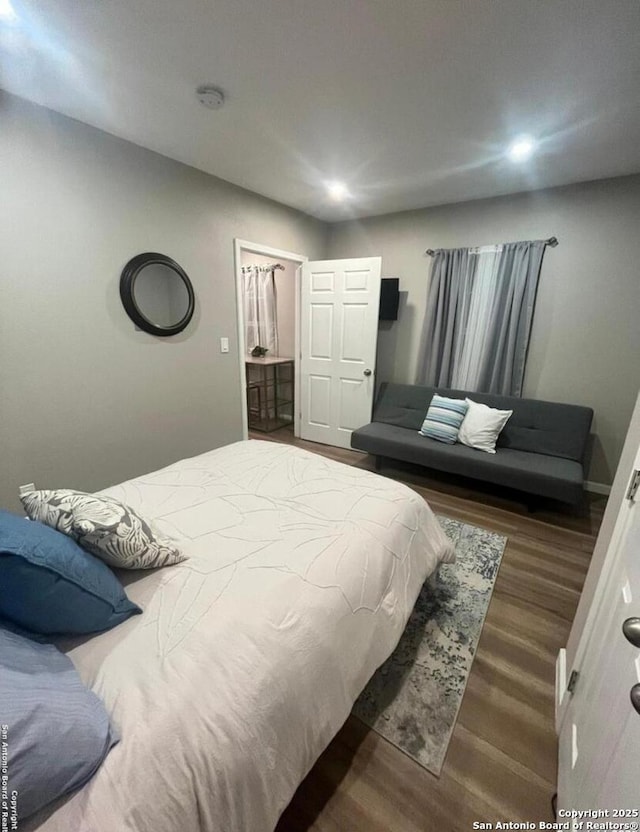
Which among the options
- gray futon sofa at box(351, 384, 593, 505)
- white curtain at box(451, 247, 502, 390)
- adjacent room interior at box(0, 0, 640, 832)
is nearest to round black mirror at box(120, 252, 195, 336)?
adjacent room interior at box(0, 0, 640, 832)

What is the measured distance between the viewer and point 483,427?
9.42 ft

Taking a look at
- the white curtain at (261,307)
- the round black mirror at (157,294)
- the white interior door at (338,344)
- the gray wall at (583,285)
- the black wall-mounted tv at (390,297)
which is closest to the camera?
the round black mirror at (157,294)

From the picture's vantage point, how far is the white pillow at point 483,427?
112 inches

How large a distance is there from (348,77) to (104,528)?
213 cm

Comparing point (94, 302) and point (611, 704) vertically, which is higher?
point (94, 302)

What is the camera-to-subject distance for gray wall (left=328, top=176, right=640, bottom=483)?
2.64 metres

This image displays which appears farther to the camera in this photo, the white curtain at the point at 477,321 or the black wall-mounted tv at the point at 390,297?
the black wall-mounted tv at the point at 390,297

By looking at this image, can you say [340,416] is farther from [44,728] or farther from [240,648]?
[44,728]

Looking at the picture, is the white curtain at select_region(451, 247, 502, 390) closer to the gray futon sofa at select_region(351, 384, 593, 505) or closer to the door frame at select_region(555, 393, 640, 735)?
the gray futon sofa at select_region(351, 384, 593, 505)

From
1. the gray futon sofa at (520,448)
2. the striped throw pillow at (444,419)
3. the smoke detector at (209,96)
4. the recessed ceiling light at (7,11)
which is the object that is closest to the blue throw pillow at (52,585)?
the recessed ceiling light at (7,11)

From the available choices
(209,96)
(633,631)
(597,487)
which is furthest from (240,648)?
(597,487)

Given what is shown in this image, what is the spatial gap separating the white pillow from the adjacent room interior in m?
0.04

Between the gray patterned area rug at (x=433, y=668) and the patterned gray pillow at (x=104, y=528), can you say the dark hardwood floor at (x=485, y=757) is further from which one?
the patterned gray pillow at (x=104, y=528)

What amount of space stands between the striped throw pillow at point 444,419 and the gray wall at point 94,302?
2014 millimetres
